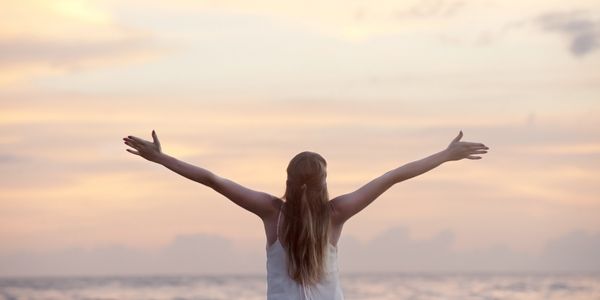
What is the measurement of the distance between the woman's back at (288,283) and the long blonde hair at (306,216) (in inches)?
1.2

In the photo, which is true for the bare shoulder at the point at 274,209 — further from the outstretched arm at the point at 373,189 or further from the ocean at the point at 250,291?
the ocean at the point at 250,291

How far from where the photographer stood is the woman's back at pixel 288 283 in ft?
20.3

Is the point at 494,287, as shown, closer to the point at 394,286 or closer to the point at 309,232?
the point at 394,286

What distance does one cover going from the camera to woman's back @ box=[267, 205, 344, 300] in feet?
20.3

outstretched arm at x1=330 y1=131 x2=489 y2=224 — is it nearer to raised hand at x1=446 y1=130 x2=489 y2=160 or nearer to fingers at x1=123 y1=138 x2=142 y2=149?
raised hand at x1=446 y1=130 x2=489 y2=160

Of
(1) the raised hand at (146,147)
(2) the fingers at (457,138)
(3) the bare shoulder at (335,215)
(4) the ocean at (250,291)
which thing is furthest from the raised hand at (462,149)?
(4) the ocean at (250,291)

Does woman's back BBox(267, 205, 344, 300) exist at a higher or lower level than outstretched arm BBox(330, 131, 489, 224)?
lower

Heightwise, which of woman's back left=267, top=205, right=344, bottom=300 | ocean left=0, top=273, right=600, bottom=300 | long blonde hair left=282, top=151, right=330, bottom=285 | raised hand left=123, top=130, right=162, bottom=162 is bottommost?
woman's back left=267, top=205, right=344, bottom=300

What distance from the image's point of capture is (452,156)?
6.59 meters

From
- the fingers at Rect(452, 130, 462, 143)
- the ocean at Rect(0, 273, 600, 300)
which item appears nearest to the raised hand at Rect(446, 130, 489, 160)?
the fingers at Rect(452, 130, 462, 143)

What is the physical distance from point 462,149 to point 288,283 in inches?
50.9

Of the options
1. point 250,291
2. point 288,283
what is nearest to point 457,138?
point 288,283

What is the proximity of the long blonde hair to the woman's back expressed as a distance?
0.10 feet

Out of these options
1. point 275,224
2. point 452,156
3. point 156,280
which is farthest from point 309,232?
point 156,280
